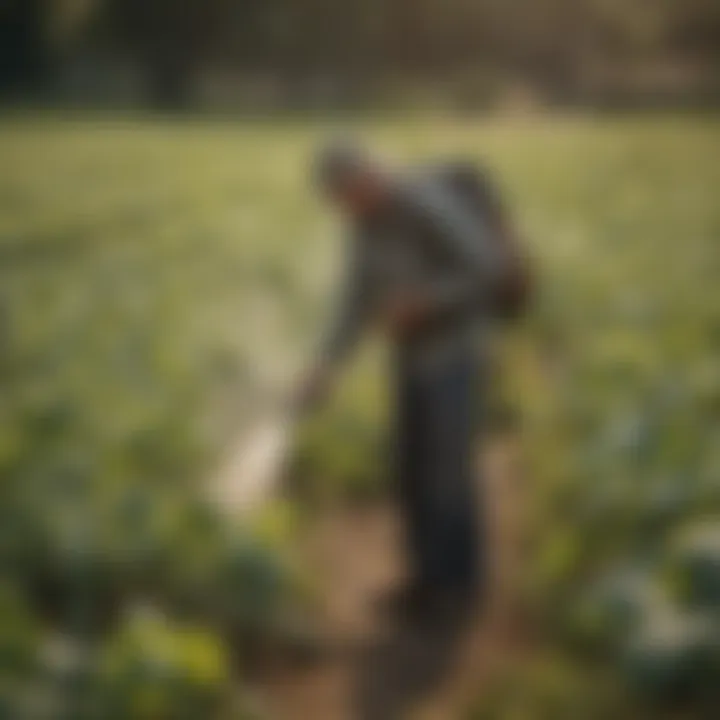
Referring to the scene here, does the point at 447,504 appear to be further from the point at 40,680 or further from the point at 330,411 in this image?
the point at 40,680

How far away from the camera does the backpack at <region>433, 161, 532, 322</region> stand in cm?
234

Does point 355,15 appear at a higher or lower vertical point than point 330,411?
higher

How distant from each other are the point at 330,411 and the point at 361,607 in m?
0.29

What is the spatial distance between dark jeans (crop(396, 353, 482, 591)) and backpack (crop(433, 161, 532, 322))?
0.10 m

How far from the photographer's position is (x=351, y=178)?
236 centimetres

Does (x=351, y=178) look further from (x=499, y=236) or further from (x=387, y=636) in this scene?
(x=387, y=636)

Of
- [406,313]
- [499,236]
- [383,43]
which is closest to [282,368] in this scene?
[406,313]

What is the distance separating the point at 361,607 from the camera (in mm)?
2240

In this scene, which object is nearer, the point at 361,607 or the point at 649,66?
the point at 361,607

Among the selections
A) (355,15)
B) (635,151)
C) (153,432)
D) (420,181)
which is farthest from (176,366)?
(635,151)

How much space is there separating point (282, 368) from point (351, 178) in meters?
0.30

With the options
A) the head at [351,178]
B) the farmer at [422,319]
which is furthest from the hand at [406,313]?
the head at [351,178]

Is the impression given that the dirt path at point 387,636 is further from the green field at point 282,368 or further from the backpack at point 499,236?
the backpack at point 499,236

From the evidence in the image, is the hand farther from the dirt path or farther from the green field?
the dirt path
